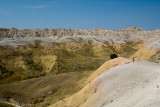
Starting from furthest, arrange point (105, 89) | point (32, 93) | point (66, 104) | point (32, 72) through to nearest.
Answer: point (32, 72) → point (32, 93) → point (66, 104) → point (105, 89)

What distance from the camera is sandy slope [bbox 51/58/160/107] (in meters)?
15.0

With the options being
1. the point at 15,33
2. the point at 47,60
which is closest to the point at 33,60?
the point at 47,60

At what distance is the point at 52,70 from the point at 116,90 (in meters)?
64.5

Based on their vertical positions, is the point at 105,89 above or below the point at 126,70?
below

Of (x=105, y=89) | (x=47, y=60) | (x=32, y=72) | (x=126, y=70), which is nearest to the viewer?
(x=105, y=89)

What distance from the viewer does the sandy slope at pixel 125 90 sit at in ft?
49.1

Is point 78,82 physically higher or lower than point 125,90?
lower

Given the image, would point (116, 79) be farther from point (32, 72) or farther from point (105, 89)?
point (32, 72)

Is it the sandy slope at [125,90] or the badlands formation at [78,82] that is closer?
the sandy slope at [125,90]

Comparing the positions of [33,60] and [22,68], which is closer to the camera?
[22,68]

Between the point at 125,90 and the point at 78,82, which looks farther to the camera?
the point at 78,82

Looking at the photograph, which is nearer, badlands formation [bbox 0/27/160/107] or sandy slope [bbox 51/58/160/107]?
sandy slope [bbox 51/58/160/107]

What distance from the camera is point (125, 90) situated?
59.3 ft

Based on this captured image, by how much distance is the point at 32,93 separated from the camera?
4216 cm
